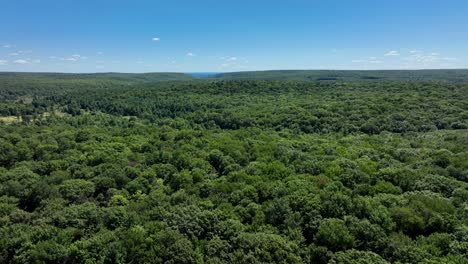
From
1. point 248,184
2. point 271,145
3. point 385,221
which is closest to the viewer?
point 385,221

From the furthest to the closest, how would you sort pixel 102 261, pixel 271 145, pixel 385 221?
pixel 271 145
pixel 385 221
pixel 102 261

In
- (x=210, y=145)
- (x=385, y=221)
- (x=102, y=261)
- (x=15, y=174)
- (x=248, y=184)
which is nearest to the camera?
(x=102, y=261)

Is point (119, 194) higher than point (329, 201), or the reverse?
point (329, 201)

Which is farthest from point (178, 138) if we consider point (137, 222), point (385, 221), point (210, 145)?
point (385, 221)

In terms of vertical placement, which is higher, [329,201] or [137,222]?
[329,201]

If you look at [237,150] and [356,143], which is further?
[356,143]

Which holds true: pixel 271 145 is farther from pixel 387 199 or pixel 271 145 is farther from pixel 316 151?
pixel 387 199

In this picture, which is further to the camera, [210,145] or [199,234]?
[210,145]

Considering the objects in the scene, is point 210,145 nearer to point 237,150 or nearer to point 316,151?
point 237,150

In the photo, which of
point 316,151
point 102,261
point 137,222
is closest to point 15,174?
point 137,222

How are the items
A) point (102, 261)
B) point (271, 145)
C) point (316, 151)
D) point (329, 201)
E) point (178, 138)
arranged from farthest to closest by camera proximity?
1. point (178, 138)
2. point (271, 145)
3. point (316, 151)
4. point (329, 201)
5. point (102, 261)
